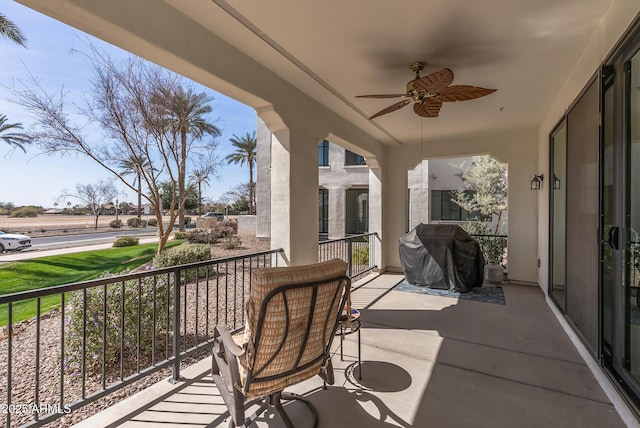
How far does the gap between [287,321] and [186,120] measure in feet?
28.7

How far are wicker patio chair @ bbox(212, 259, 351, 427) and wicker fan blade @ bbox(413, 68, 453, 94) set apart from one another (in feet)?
6.06

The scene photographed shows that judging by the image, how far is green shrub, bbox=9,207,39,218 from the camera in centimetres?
794

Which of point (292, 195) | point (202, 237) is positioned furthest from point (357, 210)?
point (292, 195)

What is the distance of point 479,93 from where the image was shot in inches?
108

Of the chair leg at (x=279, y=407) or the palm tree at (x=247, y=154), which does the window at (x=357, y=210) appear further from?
the chair leg at (x=279, y=407)

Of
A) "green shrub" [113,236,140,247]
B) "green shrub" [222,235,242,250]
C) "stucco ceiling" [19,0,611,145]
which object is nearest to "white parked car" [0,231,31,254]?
"green shrub" [113,236,140,247]

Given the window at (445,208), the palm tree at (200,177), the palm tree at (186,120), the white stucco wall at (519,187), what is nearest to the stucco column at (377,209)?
the white stucco wall at (519,187)

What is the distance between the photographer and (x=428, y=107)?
329 cm

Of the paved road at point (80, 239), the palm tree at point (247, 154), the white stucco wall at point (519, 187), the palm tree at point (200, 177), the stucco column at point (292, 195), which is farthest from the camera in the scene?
the palm tree at point (247, 154)

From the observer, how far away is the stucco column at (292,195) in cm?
346

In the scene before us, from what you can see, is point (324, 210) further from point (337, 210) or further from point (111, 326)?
point (111, 326)

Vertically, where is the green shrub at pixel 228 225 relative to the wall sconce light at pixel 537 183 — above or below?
below

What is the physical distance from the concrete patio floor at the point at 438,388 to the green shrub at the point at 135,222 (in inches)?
451

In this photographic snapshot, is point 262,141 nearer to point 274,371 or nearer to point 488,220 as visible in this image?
point 488,220
